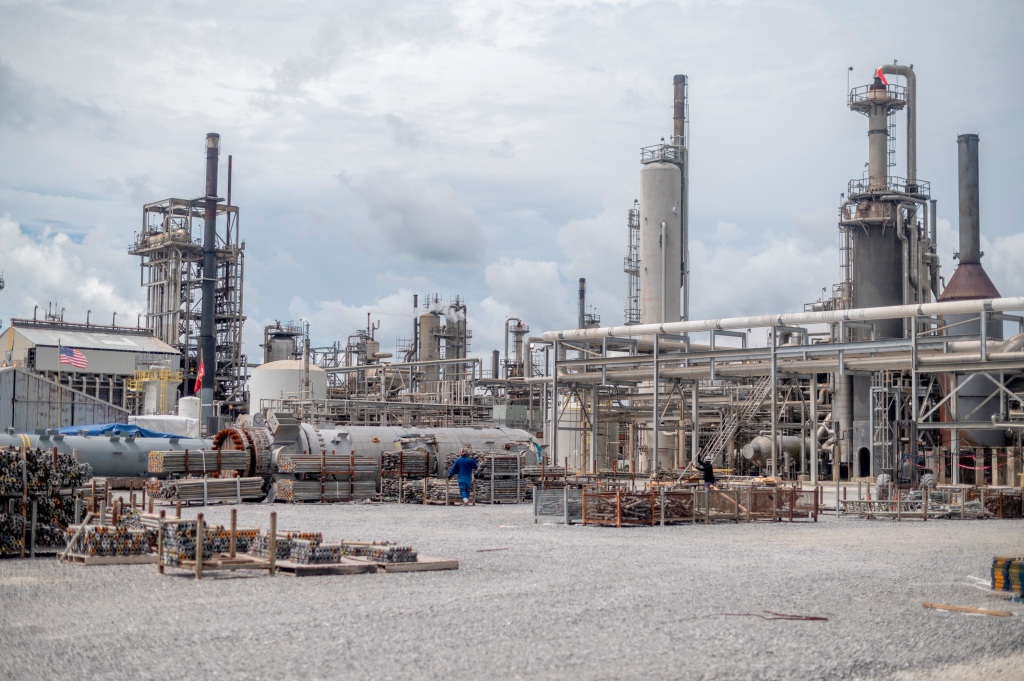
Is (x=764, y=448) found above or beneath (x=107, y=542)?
above

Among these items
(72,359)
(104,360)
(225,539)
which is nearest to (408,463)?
(225,539)

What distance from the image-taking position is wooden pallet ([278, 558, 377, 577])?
49.2 ft

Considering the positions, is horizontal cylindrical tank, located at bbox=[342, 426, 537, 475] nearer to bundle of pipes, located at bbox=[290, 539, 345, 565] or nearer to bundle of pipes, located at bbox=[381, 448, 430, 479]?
bundle of pipes, located at bbox=[381, 448, 430, 479]

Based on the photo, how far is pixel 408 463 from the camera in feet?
114

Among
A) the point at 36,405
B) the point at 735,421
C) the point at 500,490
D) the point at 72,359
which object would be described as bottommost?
the point at 500,490

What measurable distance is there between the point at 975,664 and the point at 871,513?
684 inches

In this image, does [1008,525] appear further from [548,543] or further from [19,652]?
[19,652]

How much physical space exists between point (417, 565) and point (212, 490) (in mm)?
16942

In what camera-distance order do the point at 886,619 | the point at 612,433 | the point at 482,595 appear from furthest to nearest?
the point at 612,433 → the point at 482,595 → the point at 886,619

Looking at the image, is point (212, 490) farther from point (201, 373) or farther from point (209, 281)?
point (209, 281)

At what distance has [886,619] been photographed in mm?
11750

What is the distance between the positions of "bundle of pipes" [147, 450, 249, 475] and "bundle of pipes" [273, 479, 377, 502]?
1515 mm

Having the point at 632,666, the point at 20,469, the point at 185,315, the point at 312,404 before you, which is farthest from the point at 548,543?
the point at 185,315

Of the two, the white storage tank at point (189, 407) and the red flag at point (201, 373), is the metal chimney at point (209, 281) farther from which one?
the white storage tank at point (189, 407)
